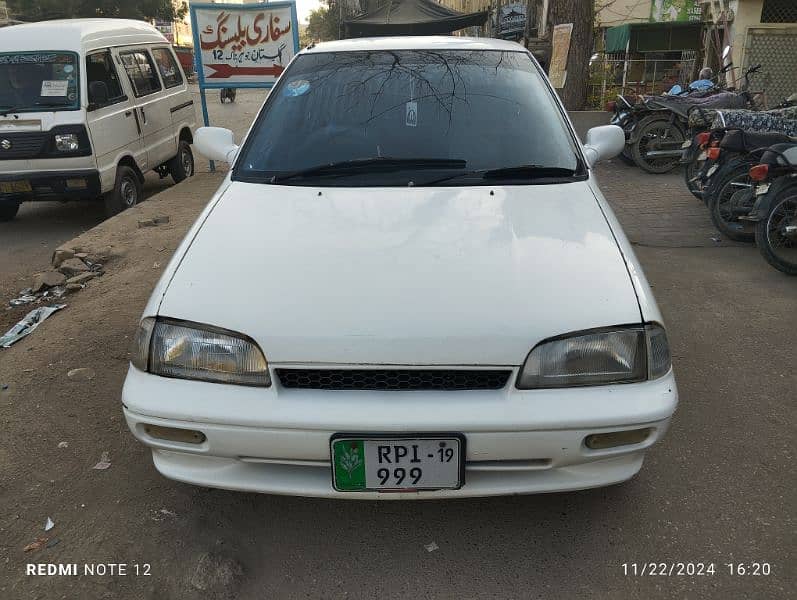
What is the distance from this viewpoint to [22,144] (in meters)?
6.21

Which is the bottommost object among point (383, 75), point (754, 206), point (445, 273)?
point (754, 206)

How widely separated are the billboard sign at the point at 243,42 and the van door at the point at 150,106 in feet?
2.15

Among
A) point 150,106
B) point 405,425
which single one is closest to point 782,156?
point 405,425

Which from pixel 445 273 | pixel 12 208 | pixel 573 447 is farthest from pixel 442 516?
pixel 12 208

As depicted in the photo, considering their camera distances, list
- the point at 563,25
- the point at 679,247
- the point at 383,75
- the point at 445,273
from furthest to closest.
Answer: the point at 563,25, the point at 679,247, the point at 383,75, the point at 445,273

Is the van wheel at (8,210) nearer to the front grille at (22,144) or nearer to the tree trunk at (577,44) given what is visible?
the front grille at (22,144)

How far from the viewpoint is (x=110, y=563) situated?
85.4 inches

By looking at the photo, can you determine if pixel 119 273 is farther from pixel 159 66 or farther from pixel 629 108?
pixel 629 108

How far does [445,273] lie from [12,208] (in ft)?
22.8

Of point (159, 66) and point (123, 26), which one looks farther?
point (159, 66)

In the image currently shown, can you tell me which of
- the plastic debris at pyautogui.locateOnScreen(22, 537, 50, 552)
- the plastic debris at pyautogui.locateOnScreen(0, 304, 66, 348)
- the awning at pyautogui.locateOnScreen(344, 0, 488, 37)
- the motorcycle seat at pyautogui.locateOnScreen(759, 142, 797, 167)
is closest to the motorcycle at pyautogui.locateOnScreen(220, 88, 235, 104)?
the awning at pyautogui.locateOnScreen(344, 0, 488, 37)

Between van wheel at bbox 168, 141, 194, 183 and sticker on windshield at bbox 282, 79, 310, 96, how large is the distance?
590 centimetres

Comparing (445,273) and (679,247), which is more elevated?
(445,273)

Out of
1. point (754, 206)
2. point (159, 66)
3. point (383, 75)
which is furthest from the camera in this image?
point (159, 66)
